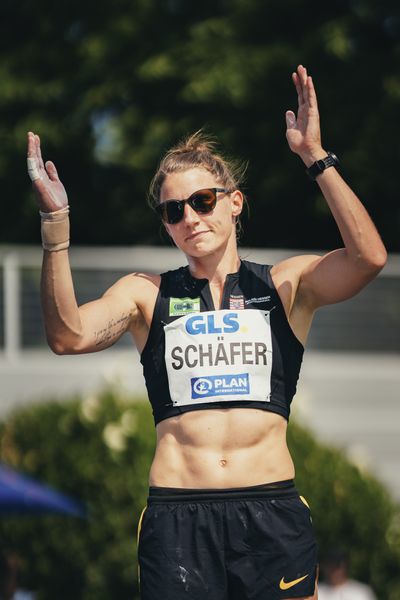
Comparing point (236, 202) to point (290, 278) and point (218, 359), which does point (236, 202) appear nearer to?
point (290, 278)

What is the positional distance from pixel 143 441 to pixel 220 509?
6706 mm

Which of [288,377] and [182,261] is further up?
[182,261]

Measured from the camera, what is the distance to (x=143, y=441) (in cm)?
1123

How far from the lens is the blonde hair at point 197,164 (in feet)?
16.0

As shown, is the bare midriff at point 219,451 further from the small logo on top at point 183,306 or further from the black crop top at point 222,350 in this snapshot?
the small logo on top at point 183,306

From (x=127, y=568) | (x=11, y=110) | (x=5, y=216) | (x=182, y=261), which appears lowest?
(x=127, y=568)

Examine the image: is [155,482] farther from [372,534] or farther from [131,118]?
[131,118]

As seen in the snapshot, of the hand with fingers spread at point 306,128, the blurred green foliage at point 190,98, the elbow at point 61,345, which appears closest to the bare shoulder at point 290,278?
the hand with fingers spread at point 306,128

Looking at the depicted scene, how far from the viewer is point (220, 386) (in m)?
4.62

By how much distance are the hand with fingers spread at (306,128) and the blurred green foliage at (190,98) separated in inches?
432

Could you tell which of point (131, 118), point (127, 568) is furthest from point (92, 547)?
point (131, 118)

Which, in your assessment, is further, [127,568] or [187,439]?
[127,568]

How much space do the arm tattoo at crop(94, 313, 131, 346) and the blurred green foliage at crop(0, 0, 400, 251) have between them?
11022mm

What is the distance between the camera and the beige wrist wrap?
14.5 feet
